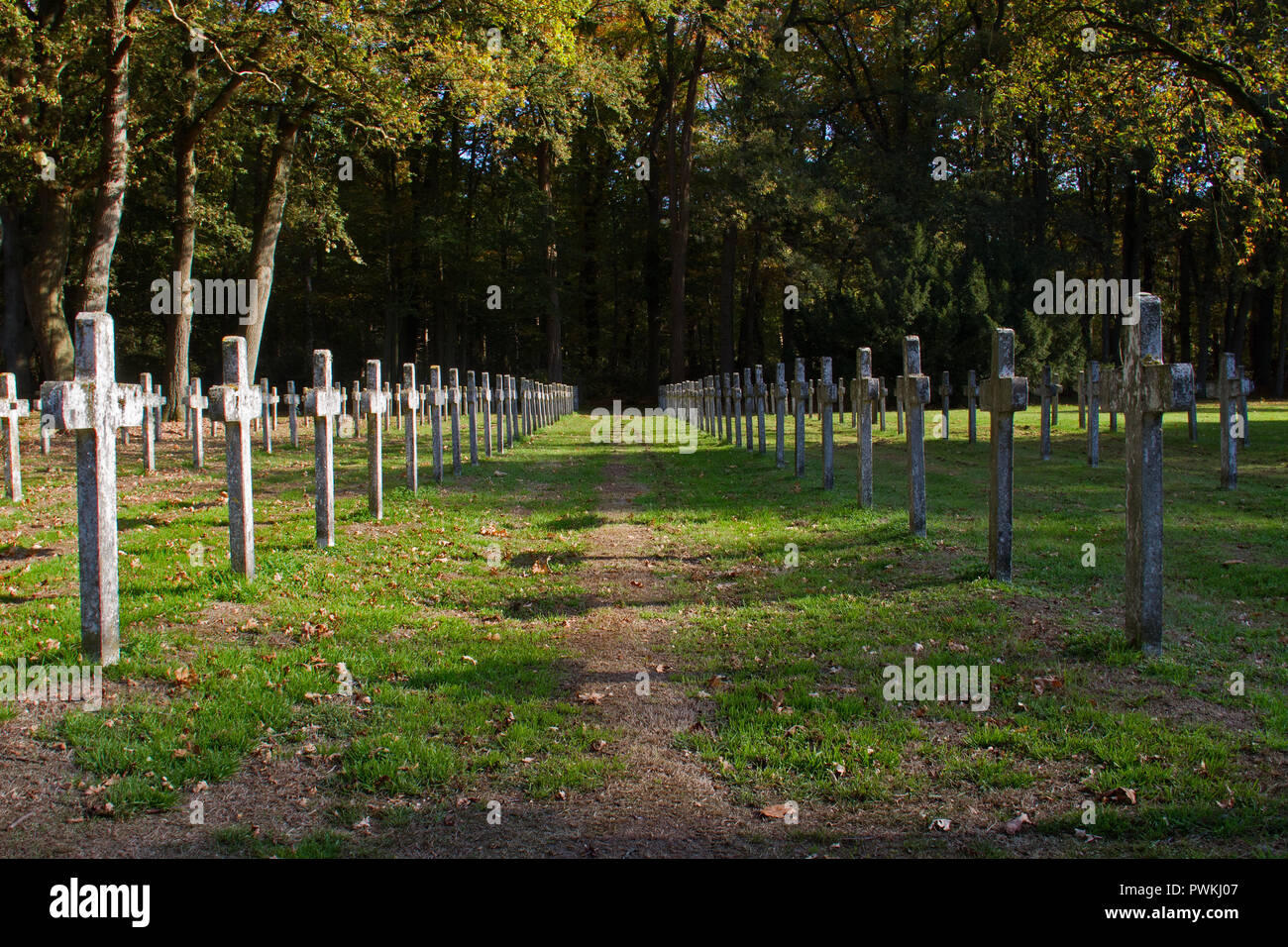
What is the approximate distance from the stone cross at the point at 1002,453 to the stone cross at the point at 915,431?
5.30 feet

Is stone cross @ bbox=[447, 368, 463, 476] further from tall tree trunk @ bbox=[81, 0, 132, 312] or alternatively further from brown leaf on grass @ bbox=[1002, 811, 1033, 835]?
brown leaf on grass @ bbox=[1002, 811, 1033, 835]

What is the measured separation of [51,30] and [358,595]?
18.8 metres

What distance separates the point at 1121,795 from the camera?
4.02 meters

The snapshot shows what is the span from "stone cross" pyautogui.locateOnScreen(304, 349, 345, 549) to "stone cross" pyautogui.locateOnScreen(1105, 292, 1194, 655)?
678cm

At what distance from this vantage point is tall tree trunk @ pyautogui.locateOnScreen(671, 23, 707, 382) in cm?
4212

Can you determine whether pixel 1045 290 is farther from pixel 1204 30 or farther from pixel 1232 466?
pixel 1232 466

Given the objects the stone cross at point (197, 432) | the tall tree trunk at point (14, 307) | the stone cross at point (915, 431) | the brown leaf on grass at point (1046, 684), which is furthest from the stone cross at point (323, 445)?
the tall tree trunk at point (14, 307)

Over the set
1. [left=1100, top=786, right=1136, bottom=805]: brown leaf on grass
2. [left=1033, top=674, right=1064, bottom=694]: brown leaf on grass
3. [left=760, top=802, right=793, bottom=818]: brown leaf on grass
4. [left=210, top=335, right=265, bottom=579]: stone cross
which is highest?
[left=210, top=335, right=265, bottom=579]: stone cross

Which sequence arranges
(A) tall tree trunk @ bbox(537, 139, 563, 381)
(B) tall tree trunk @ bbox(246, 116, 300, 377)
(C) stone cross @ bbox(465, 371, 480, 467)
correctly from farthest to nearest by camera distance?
(A) tall tree trunk @ bbox(537, 139, 563, 381), (B) tall tree trunk @ bbox(246, 116, 300, 377), (C) stone cross @ bbox(465, 371, 480, 467)

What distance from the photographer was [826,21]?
41781 millimetres

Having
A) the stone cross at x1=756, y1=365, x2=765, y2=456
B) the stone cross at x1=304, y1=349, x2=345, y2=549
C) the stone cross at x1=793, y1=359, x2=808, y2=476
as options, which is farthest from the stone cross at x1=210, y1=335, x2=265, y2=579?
the stone cross at x1=756, y1=365, x2=765, y2=456

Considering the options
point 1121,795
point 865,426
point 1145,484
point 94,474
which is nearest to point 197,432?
point 865,426

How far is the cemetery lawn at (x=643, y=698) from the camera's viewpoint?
388cm

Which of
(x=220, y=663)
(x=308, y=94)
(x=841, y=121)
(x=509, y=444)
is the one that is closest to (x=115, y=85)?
(x=308, y=94)
